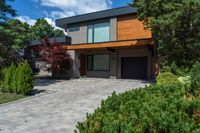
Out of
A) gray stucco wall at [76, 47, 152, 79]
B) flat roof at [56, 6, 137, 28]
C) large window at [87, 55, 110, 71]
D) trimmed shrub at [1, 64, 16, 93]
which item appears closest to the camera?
trimmed shrub at [1, 64, 16, 93]

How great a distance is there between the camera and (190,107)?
11.7ft

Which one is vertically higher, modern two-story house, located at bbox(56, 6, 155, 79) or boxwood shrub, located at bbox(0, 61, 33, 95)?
modern two-story house, located at bbox(56, 6, 155, 79)

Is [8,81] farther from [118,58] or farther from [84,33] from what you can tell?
[84,33]

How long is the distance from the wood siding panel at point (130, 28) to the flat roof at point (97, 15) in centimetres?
56

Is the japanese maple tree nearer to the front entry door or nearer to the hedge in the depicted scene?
the front entry door

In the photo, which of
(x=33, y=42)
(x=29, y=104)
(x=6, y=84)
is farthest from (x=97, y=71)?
(x=29, y=104)

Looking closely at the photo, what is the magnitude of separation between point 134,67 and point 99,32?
183 inches

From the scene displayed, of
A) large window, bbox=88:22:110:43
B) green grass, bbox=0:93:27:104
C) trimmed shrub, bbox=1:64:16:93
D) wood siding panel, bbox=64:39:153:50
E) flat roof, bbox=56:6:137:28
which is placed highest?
flat roof, bbox=56:6:137:28

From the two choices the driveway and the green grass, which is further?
the green grass

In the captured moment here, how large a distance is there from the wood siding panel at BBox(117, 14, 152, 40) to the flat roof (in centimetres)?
56

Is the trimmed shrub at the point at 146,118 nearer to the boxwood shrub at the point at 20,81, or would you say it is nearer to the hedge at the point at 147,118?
the hedge at the point at 147,118

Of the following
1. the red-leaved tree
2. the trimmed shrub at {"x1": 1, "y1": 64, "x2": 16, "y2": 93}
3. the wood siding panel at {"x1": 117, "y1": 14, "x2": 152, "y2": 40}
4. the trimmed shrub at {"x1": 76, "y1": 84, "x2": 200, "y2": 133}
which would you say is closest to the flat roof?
the wood siding panel at {"x1": 117, "y1": 14, "x2": 152, "y2": 40}

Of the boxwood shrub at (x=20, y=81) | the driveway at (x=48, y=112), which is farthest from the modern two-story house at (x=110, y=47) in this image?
the boxwood shrub at (x=20, y=81)

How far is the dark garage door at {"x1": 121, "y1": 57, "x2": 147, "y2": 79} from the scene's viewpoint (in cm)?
2241
